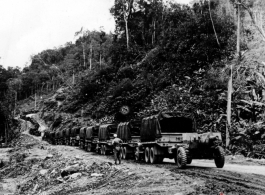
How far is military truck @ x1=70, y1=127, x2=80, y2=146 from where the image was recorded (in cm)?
4500

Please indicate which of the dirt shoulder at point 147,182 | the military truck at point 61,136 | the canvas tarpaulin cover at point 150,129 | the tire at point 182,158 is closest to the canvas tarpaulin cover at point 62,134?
the military truck at point 61,136

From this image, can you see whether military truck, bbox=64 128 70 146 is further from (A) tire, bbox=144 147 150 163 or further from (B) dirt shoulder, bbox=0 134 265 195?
(A) tire, bbox=144 147 150 163

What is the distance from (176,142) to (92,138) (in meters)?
18.8

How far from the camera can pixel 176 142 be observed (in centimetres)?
1780

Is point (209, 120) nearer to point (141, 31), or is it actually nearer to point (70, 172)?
point (70, 172)

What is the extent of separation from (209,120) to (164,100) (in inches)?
332

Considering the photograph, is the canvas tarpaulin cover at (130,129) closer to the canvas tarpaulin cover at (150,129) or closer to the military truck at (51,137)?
the canvas tarpaulin cover at (150,129)

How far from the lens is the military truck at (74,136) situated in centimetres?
4500

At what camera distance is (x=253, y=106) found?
27812 mm

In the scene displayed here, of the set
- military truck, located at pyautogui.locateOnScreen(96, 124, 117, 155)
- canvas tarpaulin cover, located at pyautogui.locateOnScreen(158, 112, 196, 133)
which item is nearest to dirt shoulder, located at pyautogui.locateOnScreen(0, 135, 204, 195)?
canvas tarpaulin cover, located at pyautogui.locateOnScreen(158, 112, 196, 133)

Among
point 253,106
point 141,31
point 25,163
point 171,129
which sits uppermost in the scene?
point 141,31

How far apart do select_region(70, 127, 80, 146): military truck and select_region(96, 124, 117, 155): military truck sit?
12610 mm

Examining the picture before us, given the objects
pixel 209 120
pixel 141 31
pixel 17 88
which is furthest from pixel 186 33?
pixel 17 88

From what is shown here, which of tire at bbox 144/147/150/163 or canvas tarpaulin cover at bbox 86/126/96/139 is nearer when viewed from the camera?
tire at bbox 144/147/150/163
